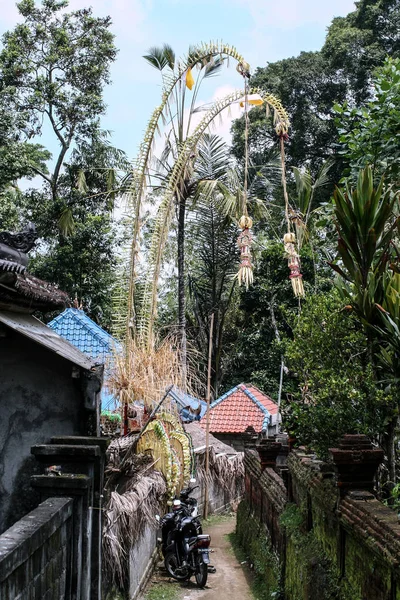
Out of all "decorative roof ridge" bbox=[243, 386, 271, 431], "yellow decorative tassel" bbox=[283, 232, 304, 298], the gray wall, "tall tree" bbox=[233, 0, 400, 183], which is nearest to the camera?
the gray wall

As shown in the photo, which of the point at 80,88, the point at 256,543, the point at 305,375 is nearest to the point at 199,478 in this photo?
the point at 256,543

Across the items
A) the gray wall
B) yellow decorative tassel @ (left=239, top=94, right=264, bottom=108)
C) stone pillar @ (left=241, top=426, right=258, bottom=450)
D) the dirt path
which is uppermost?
yellow decorative tassel @ (left=239, top=94, right=264, bottom=108)

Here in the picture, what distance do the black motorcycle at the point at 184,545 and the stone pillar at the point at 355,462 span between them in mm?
5244

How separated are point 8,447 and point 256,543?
6.78 m

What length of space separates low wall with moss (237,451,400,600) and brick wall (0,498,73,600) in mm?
2029

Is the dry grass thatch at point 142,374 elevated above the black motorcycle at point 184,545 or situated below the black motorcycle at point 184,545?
above

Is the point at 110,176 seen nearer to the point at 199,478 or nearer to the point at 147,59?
the point at 147,59

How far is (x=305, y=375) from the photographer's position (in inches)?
292

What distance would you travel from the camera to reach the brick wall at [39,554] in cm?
305

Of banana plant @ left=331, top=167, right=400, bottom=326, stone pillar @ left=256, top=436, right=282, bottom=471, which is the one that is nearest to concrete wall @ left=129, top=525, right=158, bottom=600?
stone pillar @ left=256, top=436, right=282, bottom=471

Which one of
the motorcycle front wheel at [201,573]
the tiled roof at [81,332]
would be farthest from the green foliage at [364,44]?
the motorcycle front wheel at [201,573]

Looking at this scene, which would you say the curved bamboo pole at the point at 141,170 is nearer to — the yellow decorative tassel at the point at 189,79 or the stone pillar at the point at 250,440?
the yellow decorative tassel at the point at 189,79

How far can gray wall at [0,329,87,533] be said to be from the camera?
5203 mm

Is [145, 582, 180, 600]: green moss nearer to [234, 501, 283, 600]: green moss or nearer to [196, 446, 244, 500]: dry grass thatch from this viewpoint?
[234, 501, 283, 600]: green moss
